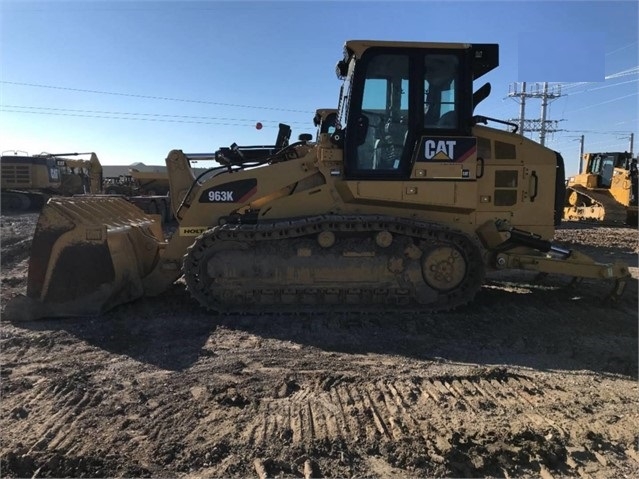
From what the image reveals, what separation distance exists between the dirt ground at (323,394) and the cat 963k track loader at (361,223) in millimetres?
369

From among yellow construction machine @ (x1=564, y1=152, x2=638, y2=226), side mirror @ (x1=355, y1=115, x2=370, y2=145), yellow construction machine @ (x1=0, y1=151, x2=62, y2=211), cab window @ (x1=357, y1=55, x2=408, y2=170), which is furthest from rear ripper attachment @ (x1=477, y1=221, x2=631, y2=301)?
yellow construction machine @ (x1=0, y1=151, x2=62, y2=211)

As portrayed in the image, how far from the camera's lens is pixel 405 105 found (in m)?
6.07

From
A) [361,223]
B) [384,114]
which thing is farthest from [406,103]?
[361,223]

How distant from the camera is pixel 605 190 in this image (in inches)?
849

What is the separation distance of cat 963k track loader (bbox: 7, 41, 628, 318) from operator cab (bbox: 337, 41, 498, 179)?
1cm

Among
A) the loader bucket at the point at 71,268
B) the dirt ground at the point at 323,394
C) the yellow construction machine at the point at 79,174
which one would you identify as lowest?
the dirt ground at the point at 323,394

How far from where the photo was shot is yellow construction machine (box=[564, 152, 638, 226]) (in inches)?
782

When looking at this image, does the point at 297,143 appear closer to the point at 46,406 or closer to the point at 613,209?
the point at 46,406

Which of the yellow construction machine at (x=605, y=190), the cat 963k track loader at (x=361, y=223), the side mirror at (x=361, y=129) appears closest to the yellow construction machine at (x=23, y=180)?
the cat 963k track loader at (x=361, y=223)

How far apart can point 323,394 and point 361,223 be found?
8.34ft

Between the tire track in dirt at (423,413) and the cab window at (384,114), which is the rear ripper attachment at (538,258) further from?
the tire track in dirt at (423,413)

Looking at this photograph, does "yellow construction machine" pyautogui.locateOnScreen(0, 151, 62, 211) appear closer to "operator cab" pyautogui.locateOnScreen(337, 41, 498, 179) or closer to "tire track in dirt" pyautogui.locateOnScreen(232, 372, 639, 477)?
"operator cab" pyautogui.locateOnScreen(337, 41, 498, 179)

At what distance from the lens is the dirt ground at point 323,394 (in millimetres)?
2951

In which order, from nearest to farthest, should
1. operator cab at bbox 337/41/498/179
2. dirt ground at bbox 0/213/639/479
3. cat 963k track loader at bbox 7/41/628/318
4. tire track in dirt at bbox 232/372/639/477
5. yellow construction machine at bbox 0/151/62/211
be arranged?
dirt ground at bbox 0/213/639/479
tire track in dirt at bbox 232/372/639/477
cat 963k track loader at bbox 7/41/628/318
operator cab at bbox 337/41/498/179
yellow construction machine at bbox 0/151/62/211
